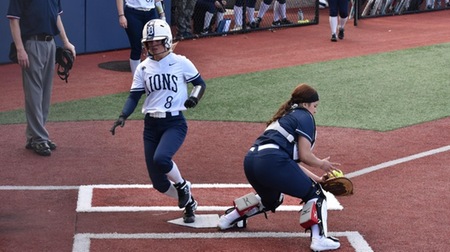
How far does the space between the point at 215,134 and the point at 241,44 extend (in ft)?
24.6

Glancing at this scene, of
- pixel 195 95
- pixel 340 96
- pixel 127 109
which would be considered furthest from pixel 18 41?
pixel 340 96

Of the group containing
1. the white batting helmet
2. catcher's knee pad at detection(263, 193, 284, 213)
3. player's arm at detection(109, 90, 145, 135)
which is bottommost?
catcher's knee pad at detection(263, 193, 284, 213)

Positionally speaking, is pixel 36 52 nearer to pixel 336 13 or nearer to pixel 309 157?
pixel 309 157

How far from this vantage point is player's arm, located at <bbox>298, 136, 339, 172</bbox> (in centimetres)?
769

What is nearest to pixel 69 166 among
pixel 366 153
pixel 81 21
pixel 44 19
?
pixel 44 19

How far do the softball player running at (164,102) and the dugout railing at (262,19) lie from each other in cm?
1063

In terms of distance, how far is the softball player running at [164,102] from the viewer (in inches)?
329

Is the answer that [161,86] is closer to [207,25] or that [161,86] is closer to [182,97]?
[182,97]

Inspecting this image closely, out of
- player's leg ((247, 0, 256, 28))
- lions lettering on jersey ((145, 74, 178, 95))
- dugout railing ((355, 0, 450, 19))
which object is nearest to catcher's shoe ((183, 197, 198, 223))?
lions lettering on jersey ((145, 74, 178, 95))

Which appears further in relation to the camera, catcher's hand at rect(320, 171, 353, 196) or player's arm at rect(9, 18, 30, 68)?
player's arm at rect(9, 18, 30, 68)

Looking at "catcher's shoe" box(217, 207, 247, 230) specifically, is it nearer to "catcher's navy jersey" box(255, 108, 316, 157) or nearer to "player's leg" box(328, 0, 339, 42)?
"catcher's navy jersey" box(255, 108, 316, 157)

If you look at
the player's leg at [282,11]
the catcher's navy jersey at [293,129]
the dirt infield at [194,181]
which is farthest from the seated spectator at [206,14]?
the catcher's navy jersey at [293,129]

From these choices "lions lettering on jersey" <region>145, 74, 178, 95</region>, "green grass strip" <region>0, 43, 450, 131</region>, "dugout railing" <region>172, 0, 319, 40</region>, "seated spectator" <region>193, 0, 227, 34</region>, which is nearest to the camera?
"lions lettering on jersey" <region>145, 74, 178, 95</region>

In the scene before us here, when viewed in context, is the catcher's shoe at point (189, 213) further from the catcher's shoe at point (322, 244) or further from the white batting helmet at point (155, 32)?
the white batting helmet at point (155, 32)
